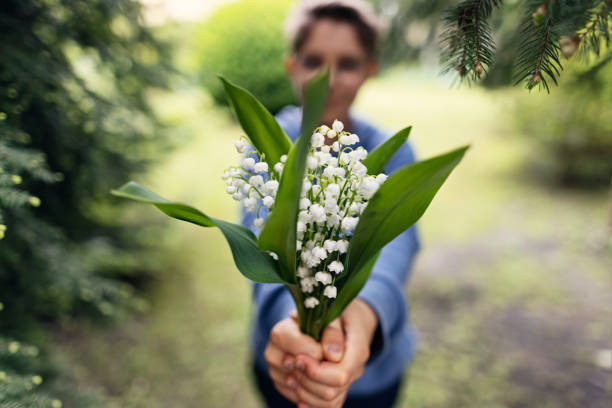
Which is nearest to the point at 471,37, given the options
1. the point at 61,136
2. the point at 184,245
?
the point at 61,136

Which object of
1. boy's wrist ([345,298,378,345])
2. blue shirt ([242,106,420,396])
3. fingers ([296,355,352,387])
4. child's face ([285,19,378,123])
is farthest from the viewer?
child's face ([285,19,378,123])

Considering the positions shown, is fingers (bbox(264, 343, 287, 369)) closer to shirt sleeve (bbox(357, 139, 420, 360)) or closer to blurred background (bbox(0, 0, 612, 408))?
shirt sleeve (bbox(357, 139, 420, 360))

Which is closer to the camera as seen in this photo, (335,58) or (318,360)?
(318,360)

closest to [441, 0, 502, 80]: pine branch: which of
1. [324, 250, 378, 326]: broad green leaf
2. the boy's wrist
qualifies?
[324, 250, 378, 326]: broad green leaf

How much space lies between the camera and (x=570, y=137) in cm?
440

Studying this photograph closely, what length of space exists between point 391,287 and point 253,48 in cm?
660

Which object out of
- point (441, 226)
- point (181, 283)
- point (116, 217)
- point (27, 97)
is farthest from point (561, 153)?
point (27, 97)

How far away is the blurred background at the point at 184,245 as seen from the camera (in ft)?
4.56

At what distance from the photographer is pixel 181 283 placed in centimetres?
342

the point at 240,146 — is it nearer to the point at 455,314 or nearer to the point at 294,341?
the point at 294,341

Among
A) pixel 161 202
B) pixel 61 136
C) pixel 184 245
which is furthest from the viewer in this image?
pixel 184 245

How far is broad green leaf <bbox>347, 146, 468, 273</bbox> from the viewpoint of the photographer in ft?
1.88

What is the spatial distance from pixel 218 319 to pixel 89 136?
172cm

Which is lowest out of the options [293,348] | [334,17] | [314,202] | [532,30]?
[293,348]
